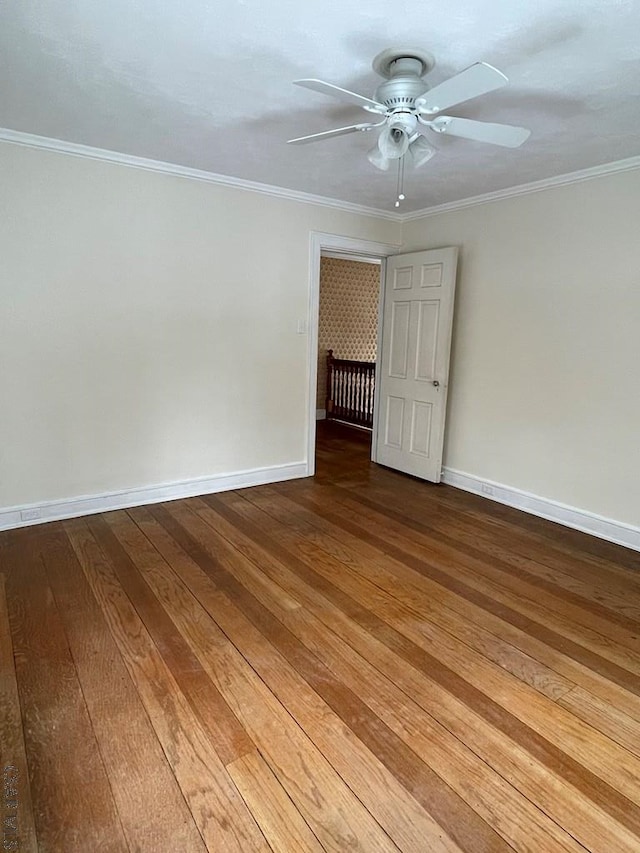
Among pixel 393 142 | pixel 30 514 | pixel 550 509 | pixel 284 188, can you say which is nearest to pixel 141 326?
pixel 30 514

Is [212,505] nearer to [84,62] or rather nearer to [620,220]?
[84,62]

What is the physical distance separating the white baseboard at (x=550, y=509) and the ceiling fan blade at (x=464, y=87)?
2852mm

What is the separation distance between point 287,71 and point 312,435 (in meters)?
2.98

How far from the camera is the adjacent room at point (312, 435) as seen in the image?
1.61 meters

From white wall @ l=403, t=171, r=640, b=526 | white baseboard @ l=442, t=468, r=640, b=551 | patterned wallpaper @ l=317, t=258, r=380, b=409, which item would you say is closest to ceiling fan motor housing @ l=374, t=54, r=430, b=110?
white wall @ l=403, t=171, r=640, b=526

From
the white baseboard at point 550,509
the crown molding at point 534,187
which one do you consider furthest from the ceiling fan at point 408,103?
the white baseboard at point 550,509

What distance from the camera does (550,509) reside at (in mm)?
3783

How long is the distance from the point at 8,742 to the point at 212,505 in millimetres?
2255

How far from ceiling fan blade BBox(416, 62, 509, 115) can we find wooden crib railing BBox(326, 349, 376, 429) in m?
4.62

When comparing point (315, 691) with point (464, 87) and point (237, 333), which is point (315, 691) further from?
point (237, 333)

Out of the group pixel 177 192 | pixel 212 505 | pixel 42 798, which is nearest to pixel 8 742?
pixel 42 798

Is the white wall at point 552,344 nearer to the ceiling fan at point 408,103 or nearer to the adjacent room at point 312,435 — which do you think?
the adjacent room at point 312,435

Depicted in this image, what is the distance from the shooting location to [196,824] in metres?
1.41

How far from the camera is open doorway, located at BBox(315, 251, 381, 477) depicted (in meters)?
6.85
